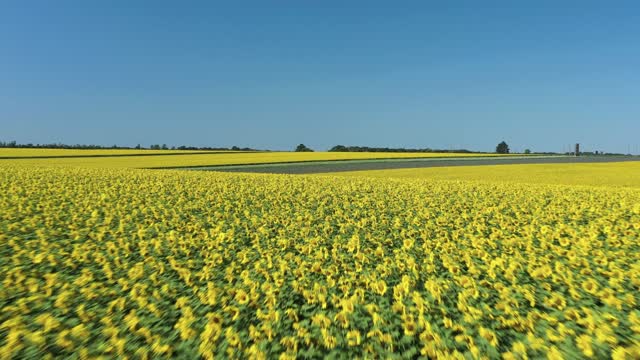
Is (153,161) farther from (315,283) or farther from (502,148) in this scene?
(502,148)

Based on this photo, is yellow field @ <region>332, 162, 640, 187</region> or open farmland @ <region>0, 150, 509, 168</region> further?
open farmland @ <region>0, 150, 509, 168</region>

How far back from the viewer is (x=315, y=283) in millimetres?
6758

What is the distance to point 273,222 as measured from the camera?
39.0 ft

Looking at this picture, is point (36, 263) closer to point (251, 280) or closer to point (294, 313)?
point (251, 280)

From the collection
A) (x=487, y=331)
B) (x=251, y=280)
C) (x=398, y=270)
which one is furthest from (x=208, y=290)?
(x=487, y=331)

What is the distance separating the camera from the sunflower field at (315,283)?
4.89 metres

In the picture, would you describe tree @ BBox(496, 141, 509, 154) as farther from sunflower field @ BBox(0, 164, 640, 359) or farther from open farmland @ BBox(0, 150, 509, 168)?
sunflower field @ BBox(0, 164, 640, 359)

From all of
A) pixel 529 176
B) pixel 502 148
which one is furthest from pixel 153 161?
pixel 502 148

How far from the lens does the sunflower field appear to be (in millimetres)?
4895

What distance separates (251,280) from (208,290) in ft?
2.54

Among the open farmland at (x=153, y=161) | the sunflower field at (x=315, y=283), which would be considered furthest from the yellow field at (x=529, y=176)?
the open farmland at (x=153, y=161)

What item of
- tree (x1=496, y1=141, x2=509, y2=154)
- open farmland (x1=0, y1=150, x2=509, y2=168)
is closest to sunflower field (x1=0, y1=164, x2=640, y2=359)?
open farmland (x1=0, y1=150, x2=509, y2=168)

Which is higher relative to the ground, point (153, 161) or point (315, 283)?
point (315, 283)

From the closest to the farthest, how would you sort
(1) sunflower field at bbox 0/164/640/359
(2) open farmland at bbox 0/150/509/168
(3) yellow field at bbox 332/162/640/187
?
(1) sunflower field at bbox 0/164/640/359 < (3) yellow field at bbox 332/162/640/187 < (2) open farmland at bbox 0/150/509/168
